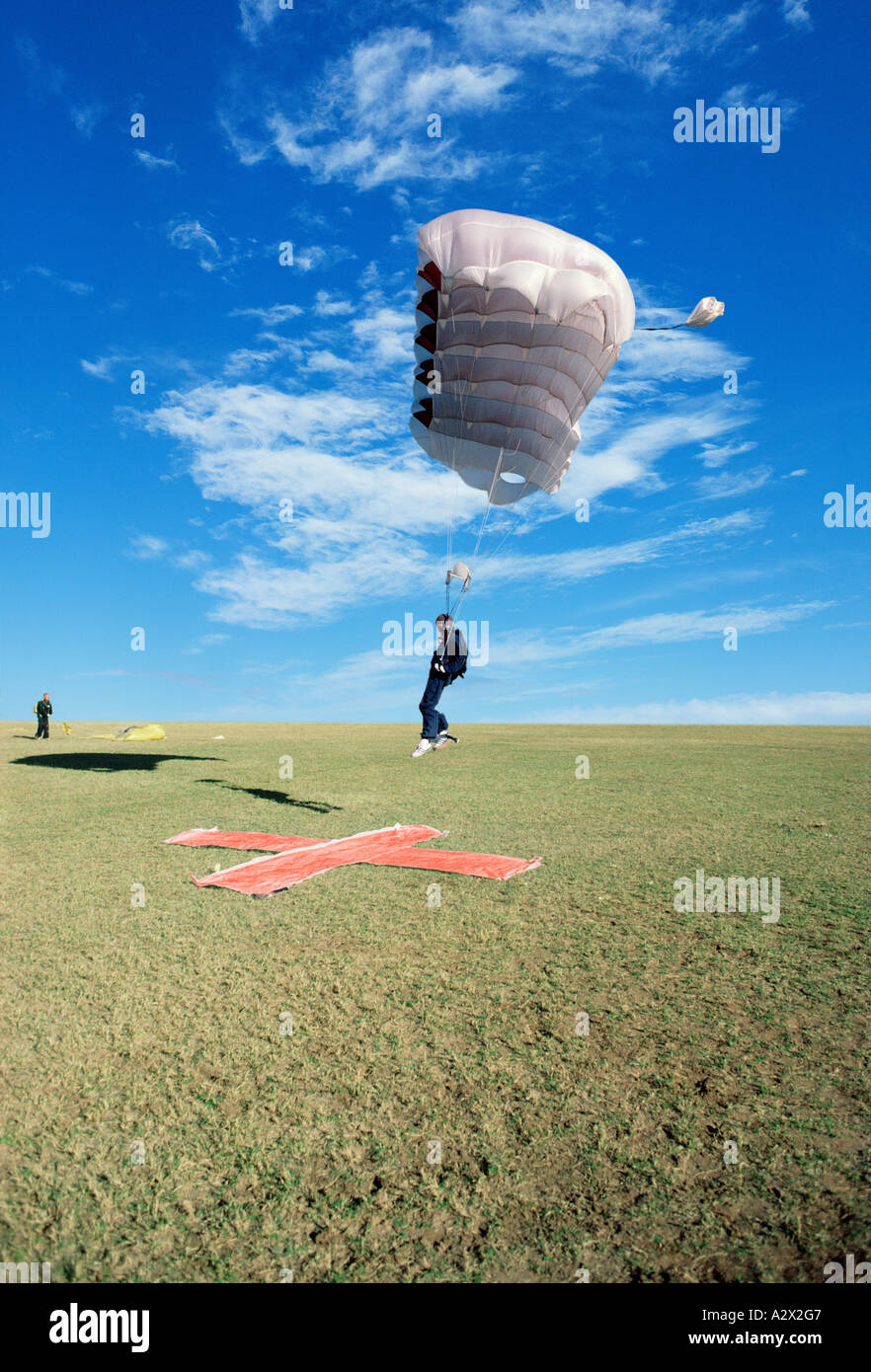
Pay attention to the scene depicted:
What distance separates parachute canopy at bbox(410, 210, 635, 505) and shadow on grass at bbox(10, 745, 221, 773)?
34.7ft

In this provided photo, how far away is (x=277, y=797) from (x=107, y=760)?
8906 millimetres


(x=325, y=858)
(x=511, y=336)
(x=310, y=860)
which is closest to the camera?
(x=310, y=860)

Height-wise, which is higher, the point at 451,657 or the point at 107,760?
the point at 451,657

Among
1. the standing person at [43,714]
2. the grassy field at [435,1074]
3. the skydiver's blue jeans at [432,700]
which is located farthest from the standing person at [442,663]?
the standing person at [43,714]

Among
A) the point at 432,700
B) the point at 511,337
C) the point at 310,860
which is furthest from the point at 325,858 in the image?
the point at 511,337

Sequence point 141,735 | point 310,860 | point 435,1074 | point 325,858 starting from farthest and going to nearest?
point 141,735 → point 325,858 → point 310,860 → point 435,1074

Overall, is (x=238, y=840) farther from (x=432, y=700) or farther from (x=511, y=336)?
(x=511, y=336)

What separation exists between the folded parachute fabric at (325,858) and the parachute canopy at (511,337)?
7.53 metres

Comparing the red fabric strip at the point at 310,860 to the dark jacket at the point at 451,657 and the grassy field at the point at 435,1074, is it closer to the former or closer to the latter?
the grassy field at the point at 435,1074

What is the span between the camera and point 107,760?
19125mm

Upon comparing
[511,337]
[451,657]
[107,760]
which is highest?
[511,337]
